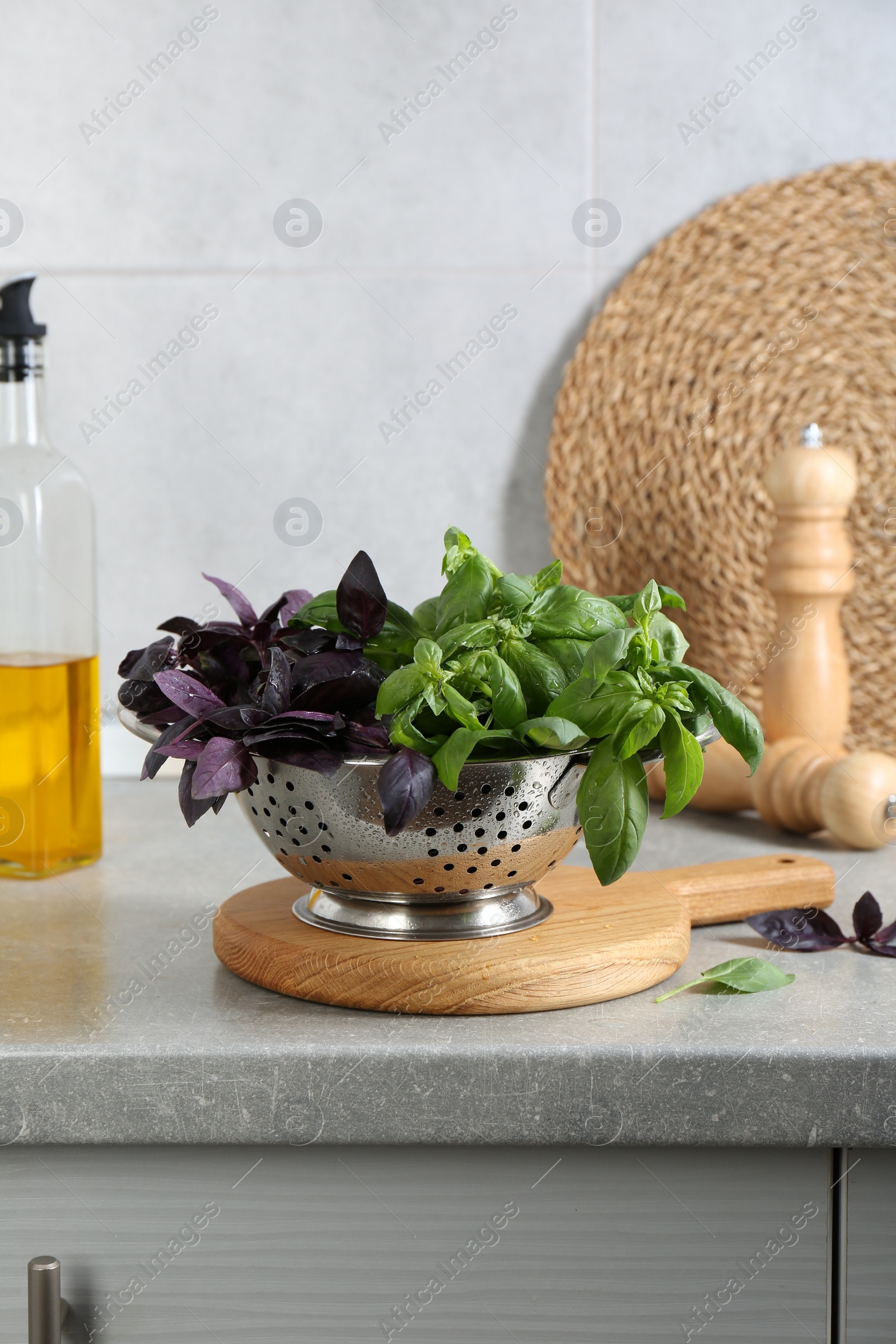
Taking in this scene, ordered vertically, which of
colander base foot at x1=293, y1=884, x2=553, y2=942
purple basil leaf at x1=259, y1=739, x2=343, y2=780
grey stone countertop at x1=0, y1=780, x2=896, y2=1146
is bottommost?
grey stone countertop at x1=0, y1=780, x2=896, y2=1146

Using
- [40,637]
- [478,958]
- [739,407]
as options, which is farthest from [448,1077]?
[739,407]

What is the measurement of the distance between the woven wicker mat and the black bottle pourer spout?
51cm

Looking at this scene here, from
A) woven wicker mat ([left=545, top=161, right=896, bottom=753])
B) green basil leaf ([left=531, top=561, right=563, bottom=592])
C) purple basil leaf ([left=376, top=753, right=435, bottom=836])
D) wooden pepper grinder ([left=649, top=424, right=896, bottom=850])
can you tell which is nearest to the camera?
purple basil leaf ([left=376, top=753, right=435, bottom=836])

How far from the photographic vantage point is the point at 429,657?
582 millimetres

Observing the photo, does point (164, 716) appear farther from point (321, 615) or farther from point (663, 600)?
point (663, 600)

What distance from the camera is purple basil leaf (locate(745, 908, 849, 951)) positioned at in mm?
724

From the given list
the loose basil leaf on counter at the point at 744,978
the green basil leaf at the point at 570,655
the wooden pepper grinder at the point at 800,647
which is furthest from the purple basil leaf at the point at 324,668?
the wooden pepper grinder at the point at 800,647

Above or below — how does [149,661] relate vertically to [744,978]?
above

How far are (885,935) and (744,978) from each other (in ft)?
0.38

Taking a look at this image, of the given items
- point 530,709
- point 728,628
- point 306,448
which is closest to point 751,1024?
point 530,709

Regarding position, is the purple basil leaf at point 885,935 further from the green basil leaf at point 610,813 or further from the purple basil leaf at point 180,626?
Answer: the purple basil leaf at point 180,626

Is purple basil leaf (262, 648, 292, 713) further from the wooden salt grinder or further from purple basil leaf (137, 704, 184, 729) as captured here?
the wooden salt grinder

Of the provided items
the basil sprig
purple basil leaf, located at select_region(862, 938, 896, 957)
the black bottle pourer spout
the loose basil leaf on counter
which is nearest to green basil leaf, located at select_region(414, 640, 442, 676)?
the basil sprig

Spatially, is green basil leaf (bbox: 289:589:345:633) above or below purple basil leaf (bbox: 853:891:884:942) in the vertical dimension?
above
